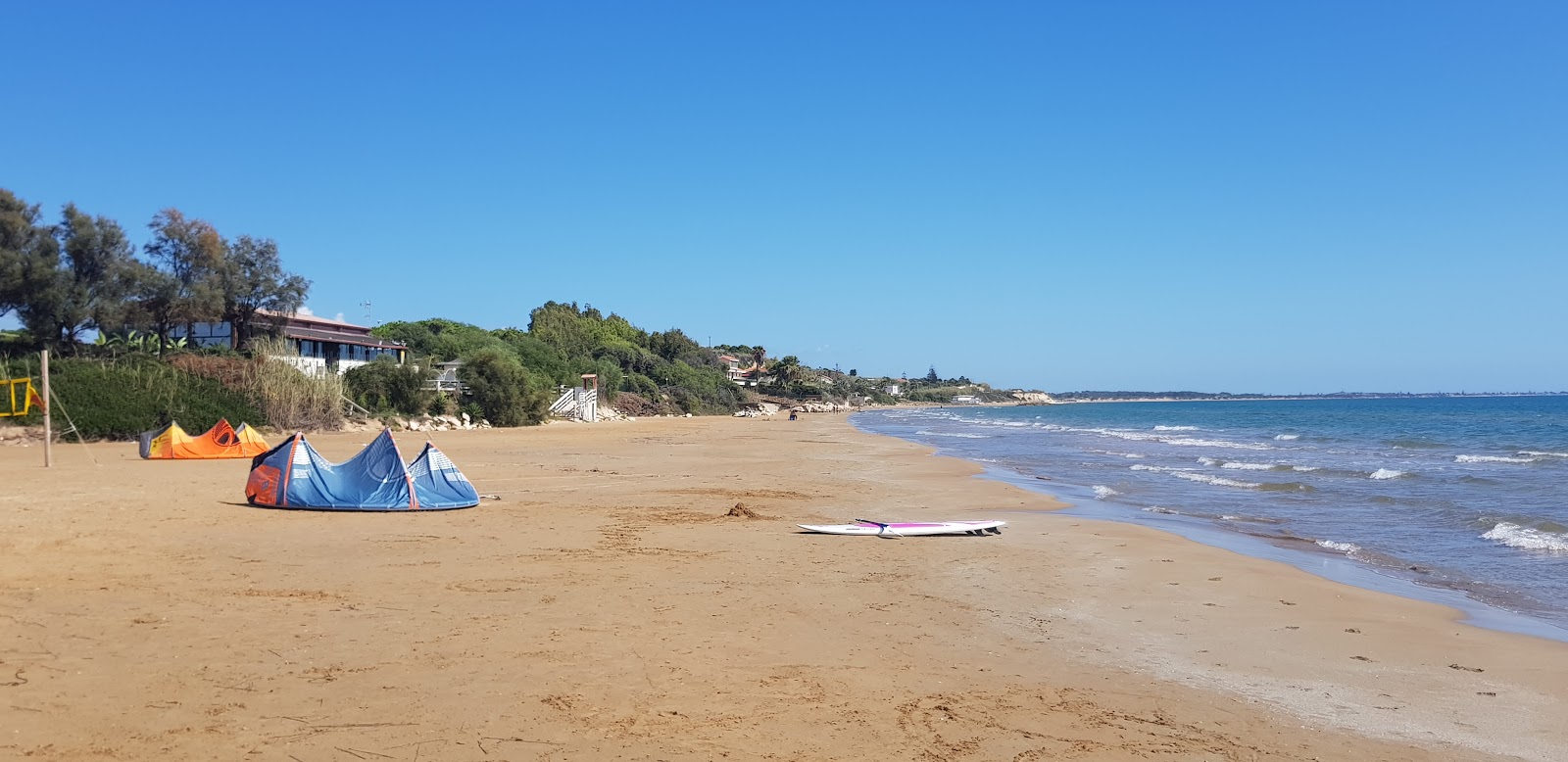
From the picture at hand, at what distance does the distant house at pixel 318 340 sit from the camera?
41562 mm

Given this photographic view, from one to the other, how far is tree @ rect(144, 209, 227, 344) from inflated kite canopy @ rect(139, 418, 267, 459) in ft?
51.4

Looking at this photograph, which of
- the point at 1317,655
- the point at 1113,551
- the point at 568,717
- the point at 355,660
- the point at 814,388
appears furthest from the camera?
the point at 814,388

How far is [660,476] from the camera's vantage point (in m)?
21.4

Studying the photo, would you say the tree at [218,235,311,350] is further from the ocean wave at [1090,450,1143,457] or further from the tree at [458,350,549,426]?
the ocean wave at [1090,450,1143,457]

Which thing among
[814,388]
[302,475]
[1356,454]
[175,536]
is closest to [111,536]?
[175,536]

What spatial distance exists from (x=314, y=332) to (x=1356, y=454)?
141 feet

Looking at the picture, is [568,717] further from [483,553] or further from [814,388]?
[814,388]

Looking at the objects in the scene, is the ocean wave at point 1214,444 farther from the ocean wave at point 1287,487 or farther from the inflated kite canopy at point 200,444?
the inflated kite canopy at point 200,444

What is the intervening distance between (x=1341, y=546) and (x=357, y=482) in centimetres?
1355

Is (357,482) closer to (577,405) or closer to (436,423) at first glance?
(436,423)

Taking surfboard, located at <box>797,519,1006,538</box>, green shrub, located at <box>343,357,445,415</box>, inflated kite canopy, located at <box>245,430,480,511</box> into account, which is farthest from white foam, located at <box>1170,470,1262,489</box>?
green shrub, located at <box>343,357,445,415</box>

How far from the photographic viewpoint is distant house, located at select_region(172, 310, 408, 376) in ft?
136

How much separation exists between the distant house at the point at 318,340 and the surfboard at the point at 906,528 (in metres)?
28.1

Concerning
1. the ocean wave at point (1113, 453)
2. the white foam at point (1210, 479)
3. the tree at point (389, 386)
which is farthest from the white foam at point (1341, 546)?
the tree at point (389, 386)
